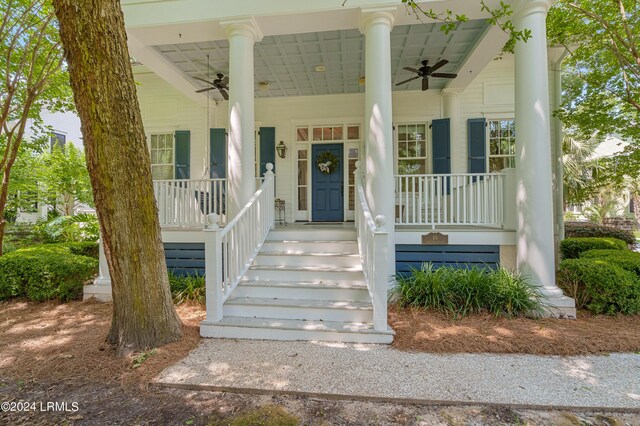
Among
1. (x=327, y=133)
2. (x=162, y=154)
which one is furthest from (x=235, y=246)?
(x=162, y=154)

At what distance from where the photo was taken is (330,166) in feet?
24.5

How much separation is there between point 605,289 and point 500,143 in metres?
4.01

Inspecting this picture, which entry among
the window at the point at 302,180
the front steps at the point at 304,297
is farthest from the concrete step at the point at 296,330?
the window at the point at 302,180

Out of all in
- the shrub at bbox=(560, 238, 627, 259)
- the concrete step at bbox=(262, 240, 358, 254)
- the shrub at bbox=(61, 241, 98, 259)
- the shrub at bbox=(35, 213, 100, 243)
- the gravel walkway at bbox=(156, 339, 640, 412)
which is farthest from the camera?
the shrub at bbox=(35, 213, 100, 243)

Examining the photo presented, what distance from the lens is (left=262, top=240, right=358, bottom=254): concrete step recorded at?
4.76 m

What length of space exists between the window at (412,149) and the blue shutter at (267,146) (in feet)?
9.48

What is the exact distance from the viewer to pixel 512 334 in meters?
3.41

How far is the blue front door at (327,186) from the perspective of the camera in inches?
293

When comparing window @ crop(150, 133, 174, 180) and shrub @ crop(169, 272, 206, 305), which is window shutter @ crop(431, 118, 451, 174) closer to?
shrub @ crop(169, 272, 206, 305)

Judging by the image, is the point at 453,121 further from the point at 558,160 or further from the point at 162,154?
the point at 162,154

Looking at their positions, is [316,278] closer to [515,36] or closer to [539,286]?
[539,286]

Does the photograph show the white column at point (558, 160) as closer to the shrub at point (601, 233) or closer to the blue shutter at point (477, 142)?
the blue shutter at point (477, 142)

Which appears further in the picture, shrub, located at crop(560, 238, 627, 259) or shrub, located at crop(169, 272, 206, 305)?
shrub, located at crop(560, 238, 627, 259)

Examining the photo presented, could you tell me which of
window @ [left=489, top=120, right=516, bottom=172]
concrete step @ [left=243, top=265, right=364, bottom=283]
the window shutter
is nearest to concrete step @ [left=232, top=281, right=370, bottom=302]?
concrete step @ [left=243, top=265, right=364, bottom=283]
